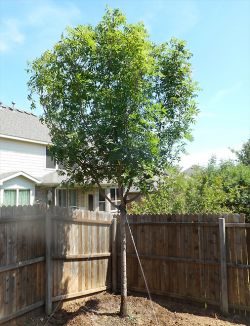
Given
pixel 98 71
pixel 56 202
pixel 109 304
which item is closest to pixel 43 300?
pixel 109 304

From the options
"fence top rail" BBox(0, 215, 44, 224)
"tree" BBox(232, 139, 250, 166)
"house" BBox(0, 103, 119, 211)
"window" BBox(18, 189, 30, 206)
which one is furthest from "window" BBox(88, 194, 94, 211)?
"tree" BBox(232, 139, 250, 166)

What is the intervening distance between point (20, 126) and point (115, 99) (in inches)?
653

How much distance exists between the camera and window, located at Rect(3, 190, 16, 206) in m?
19.2

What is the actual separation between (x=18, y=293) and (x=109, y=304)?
239 cm

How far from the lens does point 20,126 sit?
22172 millimetres

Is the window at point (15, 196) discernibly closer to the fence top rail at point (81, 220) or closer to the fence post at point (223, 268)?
the fence top rail at point (81, 220)

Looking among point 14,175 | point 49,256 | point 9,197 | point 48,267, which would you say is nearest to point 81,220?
point 49,256

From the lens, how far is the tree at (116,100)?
6.89m

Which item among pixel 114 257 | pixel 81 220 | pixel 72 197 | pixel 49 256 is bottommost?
pixel 114 257

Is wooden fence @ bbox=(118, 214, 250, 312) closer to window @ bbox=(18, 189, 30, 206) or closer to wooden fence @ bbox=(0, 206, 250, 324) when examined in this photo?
wooden fence @ bbox=(0, 206, 250, 324)

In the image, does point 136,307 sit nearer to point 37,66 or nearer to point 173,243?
point 173,243

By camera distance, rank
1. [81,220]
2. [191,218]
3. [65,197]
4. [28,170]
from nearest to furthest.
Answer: [191,218], [81,220], [28,170], [65,197]

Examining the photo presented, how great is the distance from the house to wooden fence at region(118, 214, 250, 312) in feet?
32.5

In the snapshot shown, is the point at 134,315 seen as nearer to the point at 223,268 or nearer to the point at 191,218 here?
the point at 223,268
